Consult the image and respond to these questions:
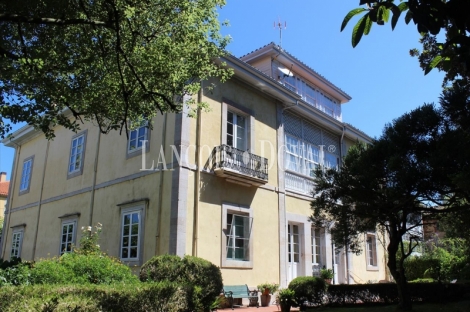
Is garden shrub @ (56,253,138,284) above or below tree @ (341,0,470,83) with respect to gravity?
below

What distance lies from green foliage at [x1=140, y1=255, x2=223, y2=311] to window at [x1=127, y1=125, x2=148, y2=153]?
4.84 meters

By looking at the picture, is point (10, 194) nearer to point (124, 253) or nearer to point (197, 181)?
point (124, 253)

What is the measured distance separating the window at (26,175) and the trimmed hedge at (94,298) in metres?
16.1

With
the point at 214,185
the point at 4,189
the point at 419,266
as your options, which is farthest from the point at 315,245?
the point at 4,189

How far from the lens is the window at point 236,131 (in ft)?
48.6

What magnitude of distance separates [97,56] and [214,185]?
19.6 feet

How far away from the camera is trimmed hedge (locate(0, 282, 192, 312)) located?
5660mm

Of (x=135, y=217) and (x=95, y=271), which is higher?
(x=135, y=217)

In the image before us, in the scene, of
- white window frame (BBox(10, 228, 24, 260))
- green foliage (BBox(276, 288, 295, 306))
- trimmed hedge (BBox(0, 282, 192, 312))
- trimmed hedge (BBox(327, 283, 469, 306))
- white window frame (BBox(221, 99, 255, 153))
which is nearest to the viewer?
trimmed hedge (BBox(0, 282, 192, 312))

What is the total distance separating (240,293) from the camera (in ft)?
42.1

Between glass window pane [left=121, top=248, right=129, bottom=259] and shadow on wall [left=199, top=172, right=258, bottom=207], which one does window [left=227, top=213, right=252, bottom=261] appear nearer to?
shadow on wall [left=199, top=172, right=258, bottom=207]

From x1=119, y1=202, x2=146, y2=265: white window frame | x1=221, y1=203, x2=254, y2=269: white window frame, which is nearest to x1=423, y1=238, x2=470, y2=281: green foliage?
x1=221, y1=203, x2=254, y2=269: white window frame

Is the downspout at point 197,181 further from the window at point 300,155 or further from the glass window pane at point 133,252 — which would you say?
the window at point 300,155

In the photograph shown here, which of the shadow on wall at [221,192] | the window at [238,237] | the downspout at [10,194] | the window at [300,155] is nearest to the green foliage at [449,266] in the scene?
the window at [300,155]
